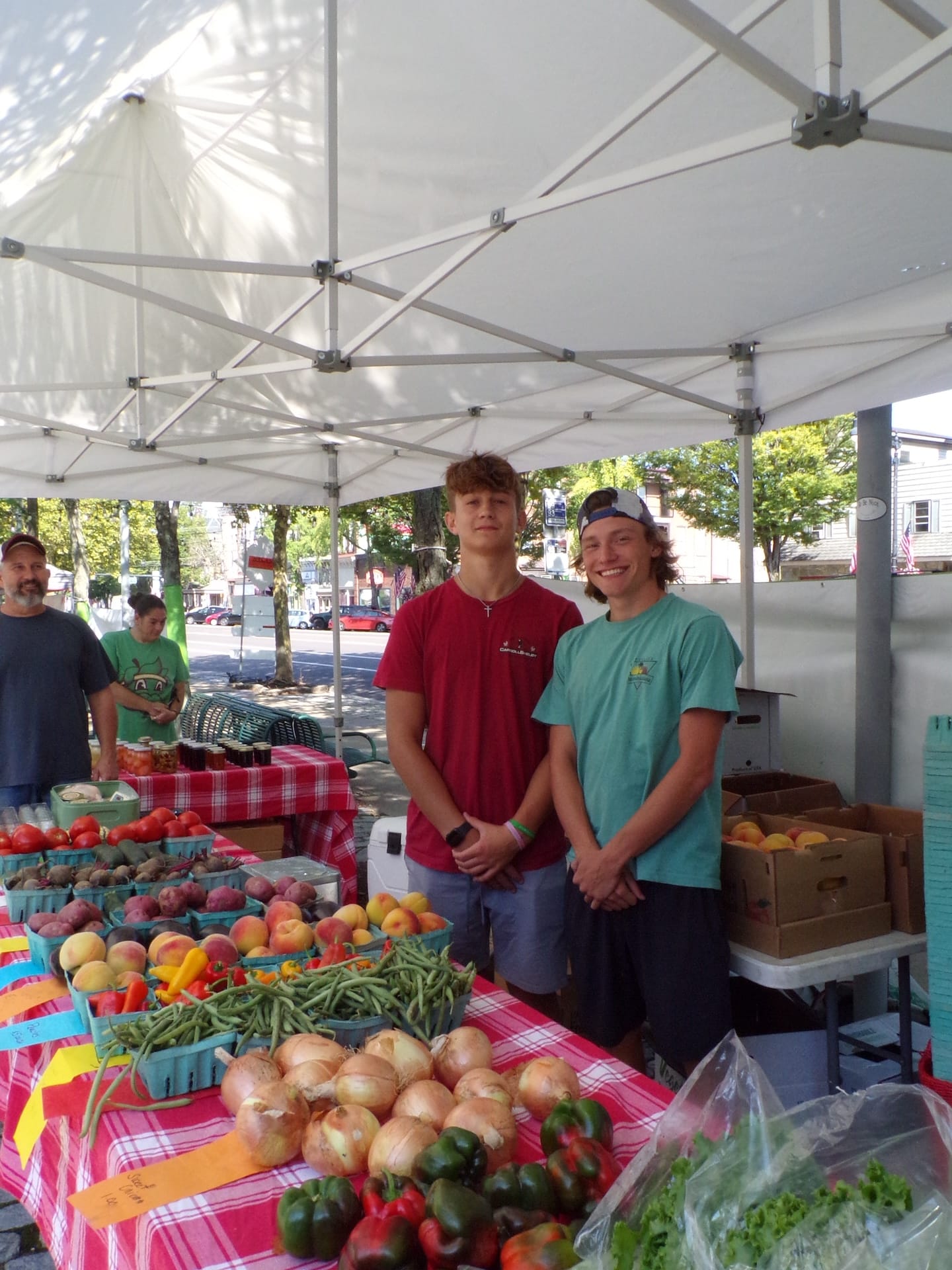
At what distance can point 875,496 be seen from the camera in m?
4.64

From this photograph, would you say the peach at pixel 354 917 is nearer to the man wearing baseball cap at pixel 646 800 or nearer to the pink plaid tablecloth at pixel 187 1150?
the pink plaid tablecloth at pixel 187 1150

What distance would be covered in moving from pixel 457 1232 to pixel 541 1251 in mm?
97

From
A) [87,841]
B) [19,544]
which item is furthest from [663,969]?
[19,544]

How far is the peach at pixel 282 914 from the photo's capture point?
82.3 inches

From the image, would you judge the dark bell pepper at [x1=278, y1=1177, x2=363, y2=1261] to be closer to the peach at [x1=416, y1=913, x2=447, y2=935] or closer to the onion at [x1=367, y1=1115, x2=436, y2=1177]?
the onion at [x1=367, y1=1115, x2=436, y2=1177]

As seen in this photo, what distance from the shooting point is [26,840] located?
2.77 m

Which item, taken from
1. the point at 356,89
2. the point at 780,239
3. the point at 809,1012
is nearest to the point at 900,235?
the point at 780,239

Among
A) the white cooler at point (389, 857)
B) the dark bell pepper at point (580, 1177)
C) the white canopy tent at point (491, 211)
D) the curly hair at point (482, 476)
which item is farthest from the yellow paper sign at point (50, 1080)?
the white cooler at point (389, 857)

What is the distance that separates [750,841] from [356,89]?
307 centimetres

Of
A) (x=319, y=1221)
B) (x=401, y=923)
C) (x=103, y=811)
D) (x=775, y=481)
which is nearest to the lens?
(x=319, y=1221)

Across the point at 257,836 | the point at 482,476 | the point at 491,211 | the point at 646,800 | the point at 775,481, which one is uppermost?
the point at 775,481

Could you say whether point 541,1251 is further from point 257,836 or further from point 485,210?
point 257,836

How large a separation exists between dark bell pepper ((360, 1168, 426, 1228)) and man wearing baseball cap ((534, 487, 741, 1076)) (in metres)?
1.35

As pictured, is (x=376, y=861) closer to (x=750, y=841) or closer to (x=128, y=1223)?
(x=750, y=841)
